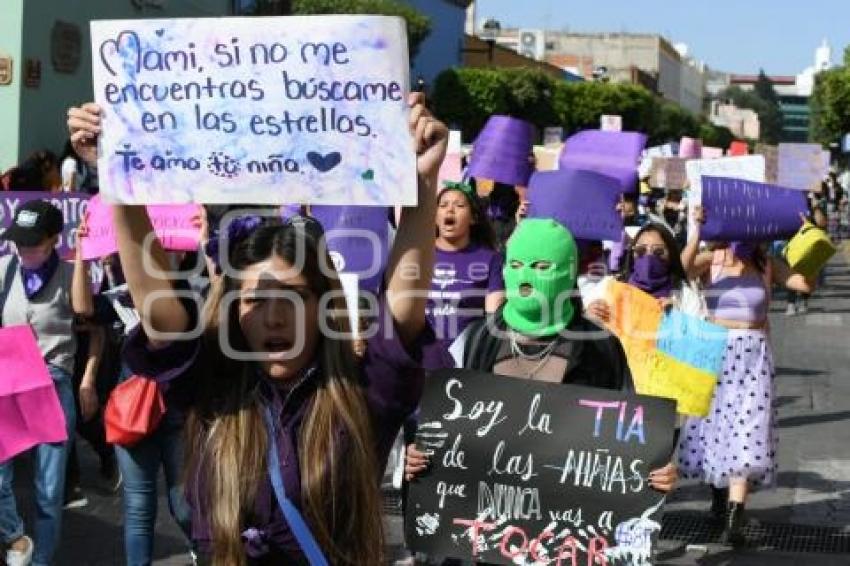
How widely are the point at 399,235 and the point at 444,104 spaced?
1656 inches

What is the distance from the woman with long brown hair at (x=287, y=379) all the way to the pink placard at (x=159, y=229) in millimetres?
2956

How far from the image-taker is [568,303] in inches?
176

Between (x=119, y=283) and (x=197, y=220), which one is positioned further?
(x=119, y=283)

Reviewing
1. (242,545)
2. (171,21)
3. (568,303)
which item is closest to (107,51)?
(171,21)

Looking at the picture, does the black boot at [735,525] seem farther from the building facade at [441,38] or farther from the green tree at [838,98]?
the building facade at [441,38]

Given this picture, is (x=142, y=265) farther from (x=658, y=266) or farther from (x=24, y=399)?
(x=658, y=266)

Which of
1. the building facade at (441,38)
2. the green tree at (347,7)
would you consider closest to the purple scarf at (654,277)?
the green tree at (347,7)

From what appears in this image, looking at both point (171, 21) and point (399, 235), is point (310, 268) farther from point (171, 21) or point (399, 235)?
point (171, 21)

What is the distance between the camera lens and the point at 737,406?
23.0 ft

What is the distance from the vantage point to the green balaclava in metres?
4.37

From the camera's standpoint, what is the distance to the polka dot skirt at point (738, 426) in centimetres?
692

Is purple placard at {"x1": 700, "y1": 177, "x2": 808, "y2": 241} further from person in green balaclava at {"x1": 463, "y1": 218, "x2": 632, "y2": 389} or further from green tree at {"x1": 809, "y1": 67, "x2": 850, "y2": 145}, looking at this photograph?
green tree at {"x1": 809, "y1": 67, "x2": 850, "y2": 145}

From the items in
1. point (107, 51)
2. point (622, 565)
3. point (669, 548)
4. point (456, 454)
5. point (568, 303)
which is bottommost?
point (669, 548)

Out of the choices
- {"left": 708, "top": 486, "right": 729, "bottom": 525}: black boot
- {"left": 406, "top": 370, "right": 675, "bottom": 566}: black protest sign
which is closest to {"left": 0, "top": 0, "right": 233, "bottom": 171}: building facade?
{"left": 708, "top": 486, "right": 729, "bottom": 525}: black boot
